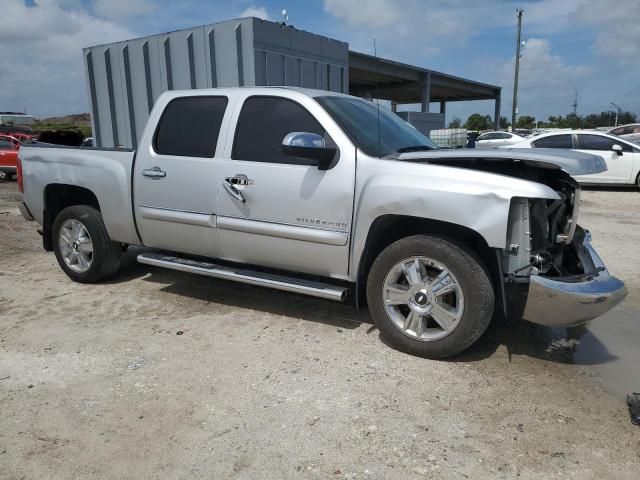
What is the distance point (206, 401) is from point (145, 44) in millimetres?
11321

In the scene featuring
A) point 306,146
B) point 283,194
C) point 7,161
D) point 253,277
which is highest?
point 306,146

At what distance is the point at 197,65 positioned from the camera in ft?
38.8

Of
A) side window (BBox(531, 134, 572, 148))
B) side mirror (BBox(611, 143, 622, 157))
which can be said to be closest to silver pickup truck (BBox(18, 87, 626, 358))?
side window (BBox(531, 134, 572, 148))

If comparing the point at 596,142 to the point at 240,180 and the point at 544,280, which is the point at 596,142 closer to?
the point at 544,280

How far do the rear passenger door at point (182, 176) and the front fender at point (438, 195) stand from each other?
A: 1.32 m

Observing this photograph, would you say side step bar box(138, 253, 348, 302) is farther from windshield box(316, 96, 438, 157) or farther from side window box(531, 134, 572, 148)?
side window box(531, 134, 572, 148)

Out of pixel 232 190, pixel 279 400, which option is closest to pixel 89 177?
pixel 232 190

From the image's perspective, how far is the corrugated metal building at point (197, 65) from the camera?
36.8ft

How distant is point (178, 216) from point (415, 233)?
205 centimetres

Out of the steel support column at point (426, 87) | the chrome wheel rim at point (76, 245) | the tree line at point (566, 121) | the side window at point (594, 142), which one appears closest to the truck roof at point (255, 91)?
Result: the chrome wheel rim at point (76, 245)

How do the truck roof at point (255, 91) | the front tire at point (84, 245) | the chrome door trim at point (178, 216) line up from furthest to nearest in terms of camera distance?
the front tire at point (84, 245)
the chrome door trim at point (178, 216)
the truck roof at point (255, 91)

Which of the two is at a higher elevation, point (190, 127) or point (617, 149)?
point (190, 127)

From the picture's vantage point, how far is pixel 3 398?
10.5ft

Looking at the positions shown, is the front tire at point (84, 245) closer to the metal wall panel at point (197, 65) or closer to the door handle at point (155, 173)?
the door handle at point (155, 173)
